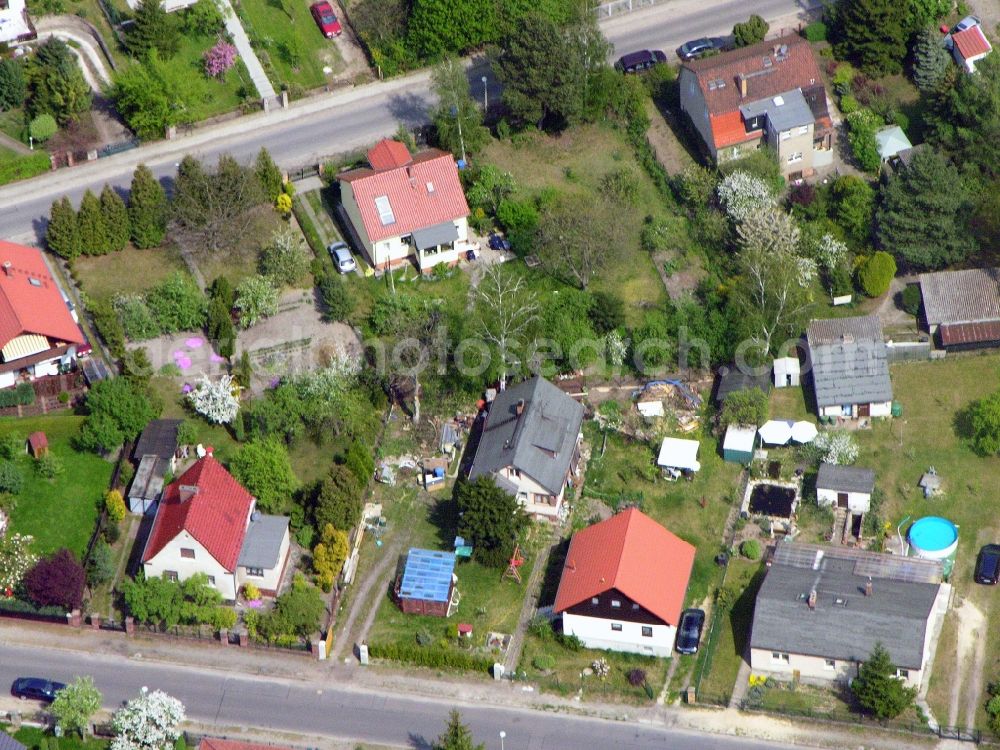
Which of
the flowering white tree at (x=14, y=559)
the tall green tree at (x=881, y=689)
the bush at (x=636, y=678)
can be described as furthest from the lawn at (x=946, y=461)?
the flowering white tree at (x=14, y=559)

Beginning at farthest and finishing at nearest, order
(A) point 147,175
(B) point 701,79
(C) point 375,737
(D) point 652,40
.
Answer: (D) point 652,40 → (B) point 701,79 → (A) point 147,175 → (C) point 375,737

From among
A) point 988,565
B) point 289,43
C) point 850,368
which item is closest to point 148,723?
point 988,565

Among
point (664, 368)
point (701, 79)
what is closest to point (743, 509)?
point (664, 368)

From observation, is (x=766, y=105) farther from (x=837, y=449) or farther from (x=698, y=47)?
(x=837, y=449)

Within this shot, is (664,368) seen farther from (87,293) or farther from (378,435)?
(87,293)

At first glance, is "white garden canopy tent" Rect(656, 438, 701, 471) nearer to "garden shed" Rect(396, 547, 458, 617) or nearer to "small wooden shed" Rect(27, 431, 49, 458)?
"garden shed" Rect(396, 547, 458, 617)

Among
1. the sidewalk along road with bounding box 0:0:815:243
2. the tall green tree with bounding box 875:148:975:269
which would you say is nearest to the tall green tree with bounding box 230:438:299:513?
the sidewalk along road with bounding box 0:0:815:243
